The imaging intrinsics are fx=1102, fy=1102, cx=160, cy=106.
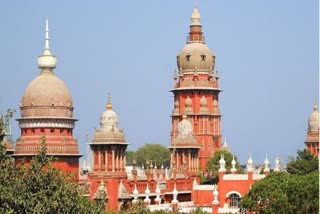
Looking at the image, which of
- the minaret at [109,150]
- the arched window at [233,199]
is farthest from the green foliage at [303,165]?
the minaret at [109,150]

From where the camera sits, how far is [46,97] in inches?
2072

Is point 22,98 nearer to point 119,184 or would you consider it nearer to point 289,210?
point 119,184

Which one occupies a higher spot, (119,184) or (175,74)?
(175,74)

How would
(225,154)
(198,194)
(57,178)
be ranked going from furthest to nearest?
(225,154) → (198,194) → (57,178)

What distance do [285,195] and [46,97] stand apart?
46.0 feet

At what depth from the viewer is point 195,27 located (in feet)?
251

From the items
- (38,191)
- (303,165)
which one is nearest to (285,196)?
(38,191)

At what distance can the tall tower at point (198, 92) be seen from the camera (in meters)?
74.7

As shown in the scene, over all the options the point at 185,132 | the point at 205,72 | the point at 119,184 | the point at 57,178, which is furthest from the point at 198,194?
the point at 57,178

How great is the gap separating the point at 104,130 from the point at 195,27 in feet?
82.8

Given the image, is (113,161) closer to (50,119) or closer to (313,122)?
(50,119)

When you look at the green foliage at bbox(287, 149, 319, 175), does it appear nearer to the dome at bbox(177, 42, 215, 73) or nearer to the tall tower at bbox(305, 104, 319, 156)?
the tall tower at bbox(305, 104, 319, 156)

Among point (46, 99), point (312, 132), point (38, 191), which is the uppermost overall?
point (312, 132)

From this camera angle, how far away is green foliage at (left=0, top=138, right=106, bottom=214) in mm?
26672
